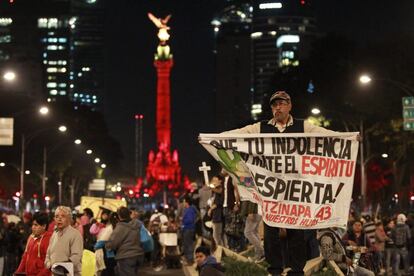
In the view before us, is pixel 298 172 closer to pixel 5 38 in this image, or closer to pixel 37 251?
pixel 37 251

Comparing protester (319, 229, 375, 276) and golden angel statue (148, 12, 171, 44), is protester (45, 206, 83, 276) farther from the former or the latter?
golden angel statue (148, 12, 171, 44)

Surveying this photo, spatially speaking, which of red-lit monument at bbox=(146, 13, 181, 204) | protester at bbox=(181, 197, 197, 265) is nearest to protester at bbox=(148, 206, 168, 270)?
protester at bbox=(181, 197, 197, 265)

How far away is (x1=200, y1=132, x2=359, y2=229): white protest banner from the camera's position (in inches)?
374

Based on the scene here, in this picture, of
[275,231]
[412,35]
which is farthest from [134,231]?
[412,35]

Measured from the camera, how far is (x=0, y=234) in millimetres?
23516

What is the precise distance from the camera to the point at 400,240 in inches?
1091

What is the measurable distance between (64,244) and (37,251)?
1.30ft

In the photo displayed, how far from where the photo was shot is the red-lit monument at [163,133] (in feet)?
513

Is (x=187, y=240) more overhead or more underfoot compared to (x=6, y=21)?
more underfoot

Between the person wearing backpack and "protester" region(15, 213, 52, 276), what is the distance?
16639mm

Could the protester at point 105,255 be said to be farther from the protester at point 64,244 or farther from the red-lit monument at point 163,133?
the red-lit monument at point 163,133

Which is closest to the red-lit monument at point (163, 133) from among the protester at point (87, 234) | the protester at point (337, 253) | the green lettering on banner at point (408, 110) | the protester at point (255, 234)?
the green lettering on banner at point (408, 110)

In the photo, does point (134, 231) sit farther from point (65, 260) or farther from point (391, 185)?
point (391, 185)

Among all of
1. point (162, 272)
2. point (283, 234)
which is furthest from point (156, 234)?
point (283, 234)
